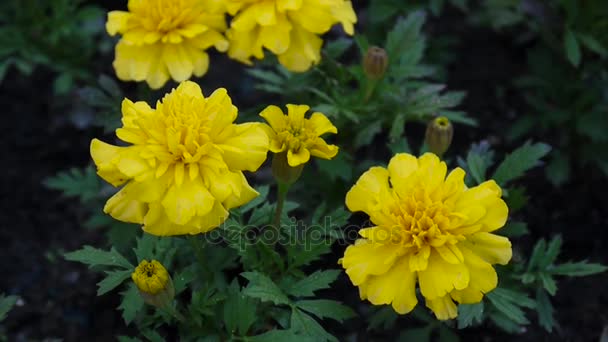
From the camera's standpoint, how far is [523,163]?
1.93m

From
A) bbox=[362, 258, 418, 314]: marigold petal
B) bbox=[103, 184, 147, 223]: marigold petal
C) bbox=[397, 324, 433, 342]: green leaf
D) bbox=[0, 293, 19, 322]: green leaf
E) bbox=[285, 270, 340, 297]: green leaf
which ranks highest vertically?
bbox=[103, 184, 147, 223]: marigold petal

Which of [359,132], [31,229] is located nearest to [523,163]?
[359,132]

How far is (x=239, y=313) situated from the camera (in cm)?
172

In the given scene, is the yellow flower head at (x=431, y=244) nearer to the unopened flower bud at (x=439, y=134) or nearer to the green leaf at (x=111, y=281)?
the unopened flower bud at (x=439, y=134)

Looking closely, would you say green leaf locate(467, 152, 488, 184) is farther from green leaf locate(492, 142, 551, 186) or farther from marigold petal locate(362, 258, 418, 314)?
marigold petal locate(362, 258, 418, 314)

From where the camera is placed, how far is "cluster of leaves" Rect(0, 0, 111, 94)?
2527 mm

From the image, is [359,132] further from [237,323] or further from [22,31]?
[22,31]

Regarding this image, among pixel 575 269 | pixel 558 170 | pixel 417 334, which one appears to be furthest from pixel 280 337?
pixel 558 170

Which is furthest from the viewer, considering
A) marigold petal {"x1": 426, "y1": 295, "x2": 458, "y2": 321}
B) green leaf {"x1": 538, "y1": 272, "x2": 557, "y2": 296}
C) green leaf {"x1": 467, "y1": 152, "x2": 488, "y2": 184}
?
green leaf {"x1": 467, "y1": 152, "x2": 488, "y2": 184}

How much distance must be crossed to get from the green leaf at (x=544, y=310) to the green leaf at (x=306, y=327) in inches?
21.0

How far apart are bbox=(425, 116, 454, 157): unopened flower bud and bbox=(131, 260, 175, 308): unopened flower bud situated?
696 millimetres

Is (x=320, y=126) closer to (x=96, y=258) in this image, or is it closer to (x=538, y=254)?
(x=96, y=258)

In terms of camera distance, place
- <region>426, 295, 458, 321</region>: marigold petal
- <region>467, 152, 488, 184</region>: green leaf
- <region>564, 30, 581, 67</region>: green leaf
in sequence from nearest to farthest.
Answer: <region>426, 295, 458, 321</region>: marigold petal
<region>467, 152, 488, 184</region>: green leaf
<region>564, 30, 581, 67</region>: green leaf

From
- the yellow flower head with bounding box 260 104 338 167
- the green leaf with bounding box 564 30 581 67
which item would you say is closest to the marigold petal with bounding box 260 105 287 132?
the yellow flower head with bounding box 260 104 338 167
